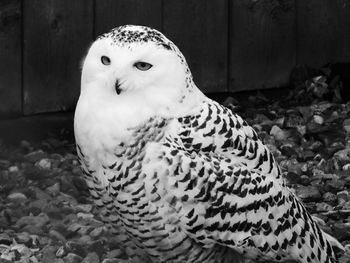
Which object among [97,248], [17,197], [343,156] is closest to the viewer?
[97,248]

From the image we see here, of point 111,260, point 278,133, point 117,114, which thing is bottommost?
point 111,260

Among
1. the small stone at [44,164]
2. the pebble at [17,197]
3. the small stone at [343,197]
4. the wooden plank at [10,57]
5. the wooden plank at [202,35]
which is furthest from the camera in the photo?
the wooden plank at [202,35]

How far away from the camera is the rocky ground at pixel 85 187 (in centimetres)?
503

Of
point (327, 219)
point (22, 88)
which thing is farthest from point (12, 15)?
point (327, 219)

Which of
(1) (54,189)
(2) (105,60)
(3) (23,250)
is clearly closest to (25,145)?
(1) (54,189)

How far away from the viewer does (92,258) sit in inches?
193

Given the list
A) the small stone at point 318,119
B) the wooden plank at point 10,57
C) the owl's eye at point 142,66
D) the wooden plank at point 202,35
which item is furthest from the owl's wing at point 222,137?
the wooden plank at point 202,35

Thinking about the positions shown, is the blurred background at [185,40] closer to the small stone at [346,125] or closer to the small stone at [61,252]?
the small stone at [346,125]

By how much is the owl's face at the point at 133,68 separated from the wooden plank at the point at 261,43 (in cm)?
286

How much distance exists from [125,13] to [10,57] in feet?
2.49

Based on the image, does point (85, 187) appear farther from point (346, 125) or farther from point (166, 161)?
point (346, 125)

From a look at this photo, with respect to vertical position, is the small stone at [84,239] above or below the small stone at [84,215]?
below

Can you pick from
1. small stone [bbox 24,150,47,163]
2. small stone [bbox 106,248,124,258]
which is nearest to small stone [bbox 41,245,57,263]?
small stone [bbox 106,248,124,258]

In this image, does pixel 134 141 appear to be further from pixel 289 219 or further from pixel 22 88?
pixel 22 88
